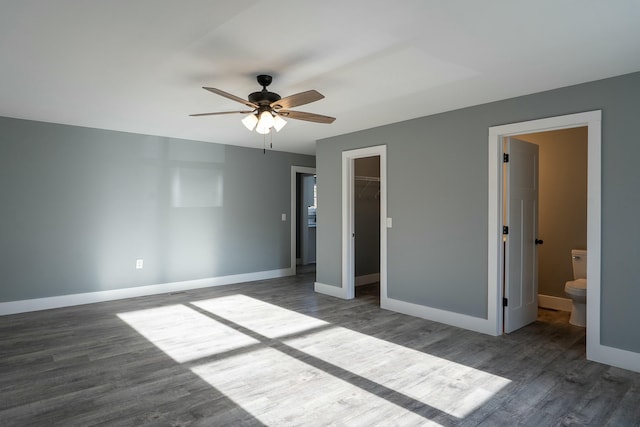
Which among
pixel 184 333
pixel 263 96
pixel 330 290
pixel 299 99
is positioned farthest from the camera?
pixel 330 290

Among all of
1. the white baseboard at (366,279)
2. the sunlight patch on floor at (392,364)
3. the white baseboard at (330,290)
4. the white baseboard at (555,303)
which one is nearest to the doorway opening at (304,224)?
the white baseboard at (366,279)

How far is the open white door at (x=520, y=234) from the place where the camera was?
12.1 feet

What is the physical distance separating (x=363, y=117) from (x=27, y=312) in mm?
4631

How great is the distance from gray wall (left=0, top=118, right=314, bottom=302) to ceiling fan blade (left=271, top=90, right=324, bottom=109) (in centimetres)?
326

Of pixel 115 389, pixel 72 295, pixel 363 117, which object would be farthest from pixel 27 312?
pixel 363 117

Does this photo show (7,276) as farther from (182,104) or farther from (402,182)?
(402,182)

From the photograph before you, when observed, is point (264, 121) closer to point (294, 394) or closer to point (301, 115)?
point (301, 115)

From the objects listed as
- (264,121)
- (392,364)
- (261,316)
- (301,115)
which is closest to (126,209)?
(261,316)

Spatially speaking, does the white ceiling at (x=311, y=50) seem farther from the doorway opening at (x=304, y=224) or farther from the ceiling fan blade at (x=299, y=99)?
the doorway opening at (x=304, y=224)

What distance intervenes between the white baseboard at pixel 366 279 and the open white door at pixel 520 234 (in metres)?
2.64

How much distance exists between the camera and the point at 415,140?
169 inches

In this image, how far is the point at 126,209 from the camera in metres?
5.15

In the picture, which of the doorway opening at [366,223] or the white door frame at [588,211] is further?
the doorway opening at [366,223]

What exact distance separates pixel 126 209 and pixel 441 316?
438 centimetres
